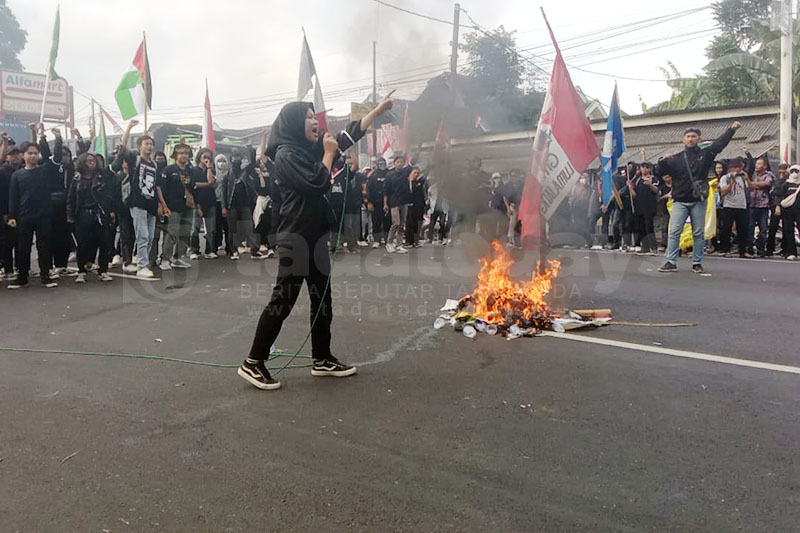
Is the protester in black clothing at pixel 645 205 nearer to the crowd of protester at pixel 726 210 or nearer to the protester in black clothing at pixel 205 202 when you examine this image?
the crowd of protester at pixel 726 210

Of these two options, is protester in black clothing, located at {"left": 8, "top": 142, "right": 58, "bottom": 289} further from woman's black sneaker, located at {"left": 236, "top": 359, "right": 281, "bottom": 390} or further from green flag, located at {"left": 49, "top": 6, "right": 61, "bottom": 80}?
woman's black sneaker, located at {"left": 236, "top": 359, "right": 281, "bottom": 390}

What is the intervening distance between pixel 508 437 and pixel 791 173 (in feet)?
36.4

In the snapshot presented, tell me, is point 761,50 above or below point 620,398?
above

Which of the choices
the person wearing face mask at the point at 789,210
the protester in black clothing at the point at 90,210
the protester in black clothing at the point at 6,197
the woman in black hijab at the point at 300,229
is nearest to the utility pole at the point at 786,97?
the person wearing face mask at the point at 789,210

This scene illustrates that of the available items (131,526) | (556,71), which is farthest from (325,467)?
(556,71)

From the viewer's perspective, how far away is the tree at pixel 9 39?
4366 cm

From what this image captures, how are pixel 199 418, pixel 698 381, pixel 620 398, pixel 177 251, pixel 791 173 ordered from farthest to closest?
pixel 791 173, pixel 177 251, pixel 698 381, pixel 620 398, pixel 199 418

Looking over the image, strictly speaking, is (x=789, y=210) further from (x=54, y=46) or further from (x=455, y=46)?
(x=54, y=46)

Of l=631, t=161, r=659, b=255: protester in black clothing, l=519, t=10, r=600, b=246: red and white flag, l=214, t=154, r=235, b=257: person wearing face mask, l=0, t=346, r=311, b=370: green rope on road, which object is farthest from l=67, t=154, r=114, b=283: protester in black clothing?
l=631, t=161, r=659, b=255: protester in black clothing

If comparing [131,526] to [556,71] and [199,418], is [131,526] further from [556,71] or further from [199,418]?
[556,71]

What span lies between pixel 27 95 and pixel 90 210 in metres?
38.2

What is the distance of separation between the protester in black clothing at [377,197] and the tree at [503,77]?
3.01 metres

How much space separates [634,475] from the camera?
8.93 ft

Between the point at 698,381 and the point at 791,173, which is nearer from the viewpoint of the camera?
the point at 698,381
